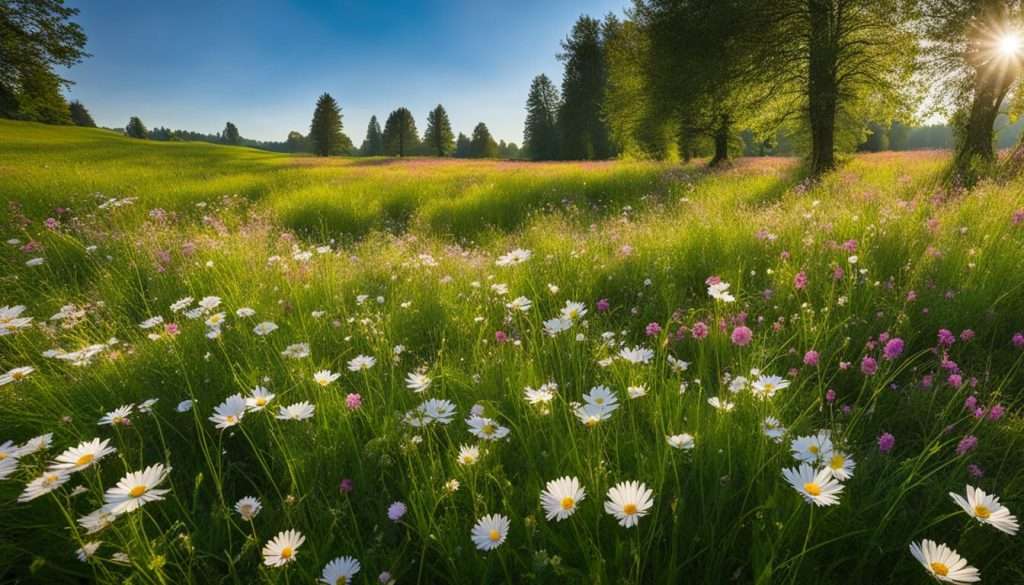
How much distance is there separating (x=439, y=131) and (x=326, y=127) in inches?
631

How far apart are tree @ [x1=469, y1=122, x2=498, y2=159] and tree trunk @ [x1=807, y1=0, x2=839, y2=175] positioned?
6253 centimetres

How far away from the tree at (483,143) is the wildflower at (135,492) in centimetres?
7244

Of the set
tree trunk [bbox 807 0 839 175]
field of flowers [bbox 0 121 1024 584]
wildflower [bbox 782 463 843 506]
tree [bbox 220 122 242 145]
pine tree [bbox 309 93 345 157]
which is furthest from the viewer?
tree [bbox 220 122 242 145]

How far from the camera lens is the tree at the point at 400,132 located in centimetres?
7094

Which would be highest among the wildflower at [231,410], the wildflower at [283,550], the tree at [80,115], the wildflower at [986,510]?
the tree at [80,115]

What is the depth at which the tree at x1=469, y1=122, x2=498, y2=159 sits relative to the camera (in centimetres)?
7144

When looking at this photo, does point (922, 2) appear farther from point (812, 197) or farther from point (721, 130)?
point (721, 130)

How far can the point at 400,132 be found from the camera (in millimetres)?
71250

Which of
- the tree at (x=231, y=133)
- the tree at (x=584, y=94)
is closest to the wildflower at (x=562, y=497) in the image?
the tree at (x=584, y=94)

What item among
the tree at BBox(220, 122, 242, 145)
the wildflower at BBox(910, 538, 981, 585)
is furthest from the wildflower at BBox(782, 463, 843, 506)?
the tree at BBox(220, 122, 242, 145)

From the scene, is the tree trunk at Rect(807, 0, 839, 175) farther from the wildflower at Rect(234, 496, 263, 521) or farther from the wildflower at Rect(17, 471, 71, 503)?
the wildflower at Rect(17, 471, 71, 503)

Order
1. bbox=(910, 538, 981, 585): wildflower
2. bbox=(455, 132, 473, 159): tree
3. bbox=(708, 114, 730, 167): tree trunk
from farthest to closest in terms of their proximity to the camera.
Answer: bbox=(455, 132, 473, 159): tree < bbox=(708, 114, 730, 167): tree trunk < bbox=(910, 538, 981, 585): wildflower

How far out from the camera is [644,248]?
13.4 ft

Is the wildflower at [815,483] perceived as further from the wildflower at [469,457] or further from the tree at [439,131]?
the tree at [439,131]
